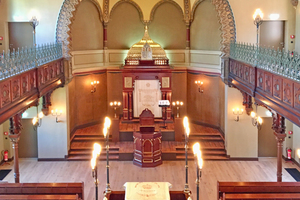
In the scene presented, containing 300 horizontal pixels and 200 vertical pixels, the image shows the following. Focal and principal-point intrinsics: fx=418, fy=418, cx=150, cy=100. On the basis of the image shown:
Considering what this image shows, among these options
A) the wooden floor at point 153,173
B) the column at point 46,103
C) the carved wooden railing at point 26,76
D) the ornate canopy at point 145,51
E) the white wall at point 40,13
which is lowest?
the wooden floor at point 153,173

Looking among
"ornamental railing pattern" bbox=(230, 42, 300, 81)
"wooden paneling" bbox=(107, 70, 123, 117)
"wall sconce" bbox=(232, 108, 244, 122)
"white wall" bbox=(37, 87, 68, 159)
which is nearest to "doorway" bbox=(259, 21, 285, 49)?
"ornamental railing pattern" bbox=(230, 42, 300, 81)

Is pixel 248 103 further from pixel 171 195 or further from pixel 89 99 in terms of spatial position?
pixel 89 99

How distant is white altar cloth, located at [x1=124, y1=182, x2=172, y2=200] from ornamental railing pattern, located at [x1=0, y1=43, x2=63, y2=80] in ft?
14.6

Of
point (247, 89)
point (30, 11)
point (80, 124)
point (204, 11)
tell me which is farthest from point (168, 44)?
point (247, 89)

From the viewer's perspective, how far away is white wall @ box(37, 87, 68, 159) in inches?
688

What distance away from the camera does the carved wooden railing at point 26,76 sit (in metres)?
9.90

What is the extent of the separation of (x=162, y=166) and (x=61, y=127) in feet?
14.9

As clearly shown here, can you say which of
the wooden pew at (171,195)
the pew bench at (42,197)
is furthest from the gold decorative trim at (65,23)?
the pew bench at (42,197)

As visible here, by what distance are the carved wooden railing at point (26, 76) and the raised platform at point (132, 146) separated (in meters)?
3.57

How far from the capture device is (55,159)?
1766 cm

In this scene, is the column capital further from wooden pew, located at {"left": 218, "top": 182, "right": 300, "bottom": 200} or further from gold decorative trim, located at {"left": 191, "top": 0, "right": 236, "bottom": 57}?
gold decorative trim, located at {"left": 191, "top": 0, "right": 236, "bottom": 57}

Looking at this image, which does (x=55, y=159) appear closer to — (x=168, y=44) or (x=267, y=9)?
(x=168, y=44)

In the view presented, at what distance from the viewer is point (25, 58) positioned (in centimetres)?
1176

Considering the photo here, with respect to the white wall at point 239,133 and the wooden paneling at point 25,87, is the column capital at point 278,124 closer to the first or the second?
the white wall at point 239,133
